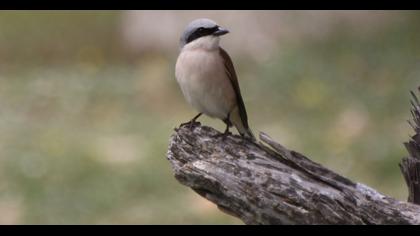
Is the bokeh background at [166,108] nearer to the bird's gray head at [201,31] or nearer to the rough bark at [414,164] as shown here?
the bird's gray head at [201,31]

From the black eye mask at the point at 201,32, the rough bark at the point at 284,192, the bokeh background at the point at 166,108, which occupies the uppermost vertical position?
the bokeh background at the point at 166,108

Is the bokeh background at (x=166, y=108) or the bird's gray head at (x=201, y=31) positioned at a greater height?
the bokeh background at (x=166, y=108)

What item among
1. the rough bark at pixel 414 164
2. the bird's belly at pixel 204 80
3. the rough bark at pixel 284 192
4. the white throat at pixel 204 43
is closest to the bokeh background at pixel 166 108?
the bird's belly at pixel 204 80

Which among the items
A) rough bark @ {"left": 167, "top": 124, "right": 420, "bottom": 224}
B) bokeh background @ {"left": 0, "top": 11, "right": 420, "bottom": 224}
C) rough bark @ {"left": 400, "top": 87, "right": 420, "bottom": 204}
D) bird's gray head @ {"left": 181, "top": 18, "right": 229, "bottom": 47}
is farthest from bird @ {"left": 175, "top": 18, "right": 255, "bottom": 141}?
bokeh background @ {"left": 0, "top": 11, "right": 420, "bottom": 224}

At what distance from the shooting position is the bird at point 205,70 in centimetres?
566

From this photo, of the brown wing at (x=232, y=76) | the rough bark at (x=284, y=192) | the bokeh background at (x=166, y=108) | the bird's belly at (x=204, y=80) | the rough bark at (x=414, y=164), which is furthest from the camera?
the bokeh background at (x=166, y=108)

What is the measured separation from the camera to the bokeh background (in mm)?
9797

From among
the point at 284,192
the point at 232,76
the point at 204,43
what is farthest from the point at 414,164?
the point at 204,43

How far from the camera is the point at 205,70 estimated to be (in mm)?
5688

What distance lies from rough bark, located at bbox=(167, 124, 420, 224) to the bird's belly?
1.26 meters

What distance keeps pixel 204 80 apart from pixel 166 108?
6724 millimetres

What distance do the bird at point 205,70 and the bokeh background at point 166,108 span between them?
3.46m

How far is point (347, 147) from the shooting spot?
10.7 meters
